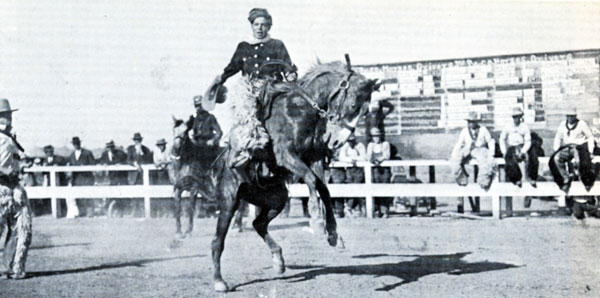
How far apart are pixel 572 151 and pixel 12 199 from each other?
27.5ft

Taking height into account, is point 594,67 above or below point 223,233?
above

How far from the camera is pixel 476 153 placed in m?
11.8

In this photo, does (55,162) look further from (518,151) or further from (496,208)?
(518,151)

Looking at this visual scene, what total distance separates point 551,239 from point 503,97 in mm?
5429

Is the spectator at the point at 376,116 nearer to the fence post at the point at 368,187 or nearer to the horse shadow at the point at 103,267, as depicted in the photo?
the fence post at the point at 368,187

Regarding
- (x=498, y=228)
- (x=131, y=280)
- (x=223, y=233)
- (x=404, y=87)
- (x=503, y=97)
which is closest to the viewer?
(x=223, y=233)

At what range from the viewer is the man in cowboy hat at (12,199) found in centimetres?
703

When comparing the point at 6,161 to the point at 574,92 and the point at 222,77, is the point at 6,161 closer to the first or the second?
the point at 222,77

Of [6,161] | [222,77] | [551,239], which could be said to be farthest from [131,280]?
[551,239]

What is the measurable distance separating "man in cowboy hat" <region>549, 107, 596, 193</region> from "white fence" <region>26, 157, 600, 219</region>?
20cm

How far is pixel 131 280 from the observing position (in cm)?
690

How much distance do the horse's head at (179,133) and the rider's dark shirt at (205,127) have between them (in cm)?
14

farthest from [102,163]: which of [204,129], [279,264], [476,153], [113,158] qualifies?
[279,264]

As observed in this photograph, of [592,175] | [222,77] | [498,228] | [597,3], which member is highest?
[597,3]
